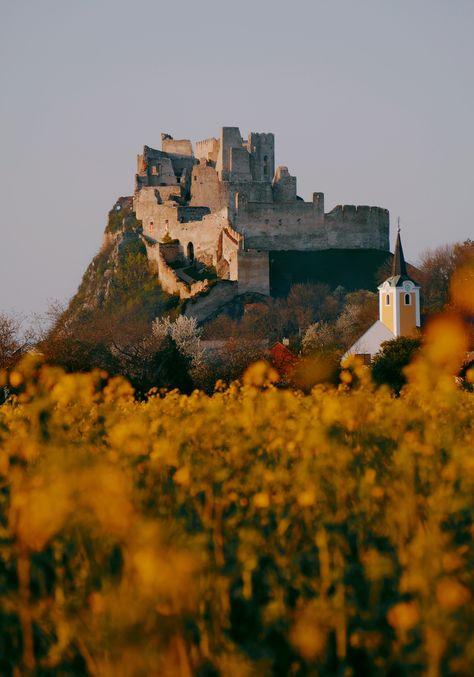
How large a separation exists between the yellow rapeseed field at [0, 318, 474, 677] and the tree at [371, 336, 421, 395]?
721 inches

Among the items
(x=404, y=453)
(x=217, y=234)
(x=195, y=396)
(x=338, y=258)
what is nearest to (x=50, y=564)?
(x=404, y=453)

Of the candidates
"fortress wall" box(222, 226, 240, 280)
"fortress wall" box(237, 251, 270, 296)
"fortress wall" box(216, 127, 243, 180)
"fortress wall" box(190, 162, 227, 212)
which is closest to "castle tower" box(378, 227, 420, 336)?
"fortress wall" box(237, 251, 270, 296)

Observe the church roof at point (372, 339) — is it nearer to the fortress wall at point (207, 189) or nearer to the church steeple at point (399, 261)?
the church steeple at point (399, 261)

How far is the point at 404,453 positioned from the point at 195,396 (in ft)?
21.1

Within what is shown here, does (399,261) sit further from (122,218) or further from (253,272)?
(122,218)

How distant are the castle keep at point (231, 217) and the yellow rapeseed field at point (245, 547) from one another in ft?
150

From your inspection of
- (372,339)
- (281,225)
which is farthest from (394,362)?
(281,225)

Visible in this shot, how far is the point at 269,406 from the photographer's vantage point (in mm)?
12844

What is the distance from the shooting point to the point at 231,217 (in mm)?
63188

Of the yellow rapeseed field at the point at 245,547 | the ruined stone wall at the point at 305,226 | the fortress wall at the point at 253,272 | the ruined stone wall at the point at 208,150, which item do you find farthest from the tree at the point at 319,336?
the yellow rapeseed field at the point at 245,547

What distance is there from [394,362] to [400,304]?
22.5m

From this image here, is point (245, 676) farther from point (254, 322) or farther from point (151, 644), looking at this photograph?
point (254, 322)

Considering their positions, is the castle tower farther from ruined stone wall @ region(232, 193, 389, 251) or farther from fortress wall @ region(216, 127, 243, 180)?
fortress wall @ region(216, 127, 243, 180)

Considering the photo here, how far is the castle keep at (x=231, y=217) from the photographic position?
60312 mm
